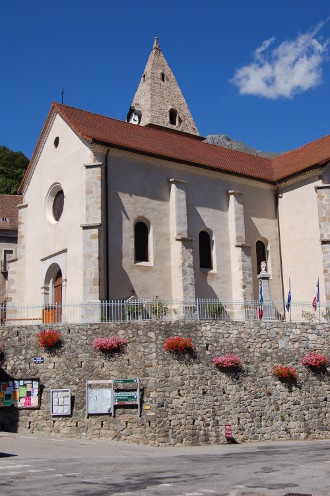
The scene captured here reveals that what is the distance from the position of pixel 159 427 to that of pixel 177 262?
9.51 meters

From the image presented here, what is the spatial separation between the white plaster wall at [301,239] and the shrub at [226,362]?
9392 millimetres

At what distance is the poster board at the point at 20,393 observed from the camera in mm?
19231

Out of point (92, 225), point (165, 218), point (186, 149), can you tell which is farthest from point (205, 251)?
point (92, 225)

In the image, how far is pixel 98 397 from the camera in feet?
61.2

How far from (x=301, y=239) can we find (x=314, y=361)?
32.8ft

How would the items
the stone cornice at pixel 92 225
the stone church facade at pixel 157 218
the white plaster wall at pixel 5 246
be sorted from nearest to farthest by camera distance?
1. the stone cornice at pixel 92 225
2. the stone church facade at pixel 157 218
3. the white plaster wall at pixel 5 246

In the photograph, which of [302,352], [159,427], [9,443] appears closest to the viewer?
[9,443]

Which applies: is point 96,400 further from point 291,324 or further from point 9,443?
point 291,324

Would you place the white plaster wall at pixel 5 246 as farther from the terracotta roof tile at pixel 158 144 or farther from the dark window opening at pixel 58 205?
the terracotta roof tile at pixel 158 144

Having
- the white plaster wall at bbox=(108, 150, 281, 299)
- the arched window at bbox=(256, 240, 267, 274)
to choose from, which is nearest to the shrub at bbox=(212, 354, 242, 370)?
the white plaster wall at bbox=(108, 150, 281, 299)

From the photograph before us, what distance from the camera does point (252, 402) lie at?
1969 cm

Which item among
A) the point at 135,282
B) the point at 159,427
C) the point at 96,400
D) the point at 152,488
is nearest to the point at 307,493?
the point at 152,488

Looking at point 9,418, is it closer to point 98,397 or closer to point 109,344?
point 98,397

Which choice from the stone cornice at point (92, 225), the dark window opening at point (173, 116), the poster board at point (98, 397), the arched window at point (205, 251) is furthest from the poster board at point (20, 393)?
the dark window opening at point (173, 116)
